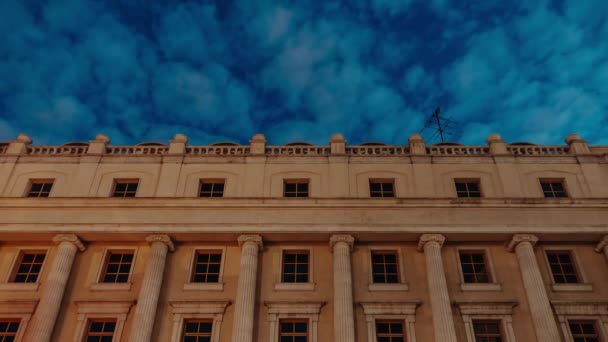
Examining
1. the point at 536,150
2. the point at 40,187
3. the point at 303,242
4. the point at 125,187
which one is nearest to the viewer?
the point at 303,242

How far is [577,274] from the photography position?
2759cm

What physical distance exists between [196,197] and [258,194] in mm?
3437

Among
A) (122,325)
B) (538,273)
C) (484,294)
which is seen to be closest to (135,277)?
(122,325)

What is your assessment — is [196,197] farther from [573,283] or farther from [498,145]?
[573,283]

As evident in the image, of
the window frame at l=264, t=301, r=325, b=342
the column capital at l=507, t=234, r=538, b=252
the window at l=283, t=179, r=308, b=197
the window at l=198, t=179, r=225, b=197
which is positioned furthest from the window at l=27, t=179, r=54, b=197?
the column capital at l=507, t=234, r=538, b=252

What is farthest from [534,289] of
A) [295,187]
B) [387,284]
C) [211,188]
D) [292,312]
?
[211,188]

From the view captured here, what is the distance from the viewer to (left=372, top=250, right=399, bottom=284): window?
90.7 ft

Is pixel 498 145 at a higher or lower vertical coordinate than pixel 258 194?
higher

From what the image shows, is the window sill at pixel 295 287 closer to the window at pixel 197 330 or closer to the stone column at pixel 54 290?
the window at pixel 197 330

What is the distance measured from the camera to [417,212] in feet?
93.4

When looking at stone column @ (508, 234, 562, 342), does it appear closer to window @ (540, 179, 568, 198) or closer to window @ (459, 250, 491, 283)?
window @ (459, 250, 491, 283)

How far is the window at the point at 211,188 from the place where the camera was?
3064 cm

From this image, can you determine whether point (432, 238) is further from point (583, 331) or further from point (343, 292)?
point (583, 331)

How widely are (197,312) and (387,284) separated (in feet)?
31.5
